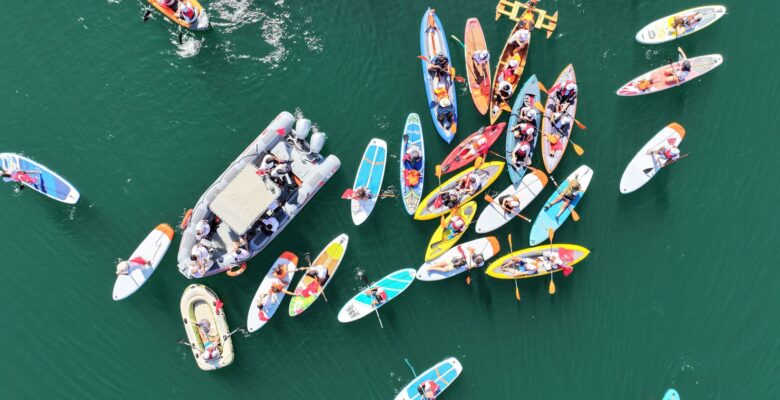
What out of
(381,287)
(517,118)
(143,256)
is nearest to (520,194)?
(517,118)

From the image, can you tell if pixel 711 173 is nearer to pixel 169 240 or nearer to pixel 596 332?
pixel 596 332

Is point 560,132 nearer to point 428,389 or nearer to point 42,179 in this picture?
point 428,389

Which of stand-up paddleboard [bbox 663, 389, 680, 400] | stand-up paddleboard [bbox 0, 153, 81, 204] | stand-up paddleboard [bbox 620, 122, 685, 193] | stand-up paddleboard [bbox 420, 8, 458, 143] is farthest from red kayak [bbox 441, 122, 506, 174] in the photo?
stand-up paddleboard [bbox 0, 153, 81, 204]

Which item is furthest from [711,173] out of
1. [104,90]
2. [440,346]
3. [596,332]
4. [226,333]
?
[104,90]

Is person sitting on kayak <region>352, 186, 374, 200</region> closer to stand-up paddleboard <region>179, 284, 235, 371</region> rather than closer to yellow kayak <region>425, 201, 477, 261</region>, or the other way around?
yellow kayak <region>425, 201, 477, 261</region>

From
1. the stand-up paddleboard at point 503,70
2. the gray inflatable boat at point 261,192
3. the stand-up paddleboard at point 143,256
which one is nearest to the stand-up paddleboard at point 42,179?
the stand-up paddleboard at point 143,256

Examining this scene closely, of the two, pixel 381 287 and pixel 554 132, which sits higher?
pixel 554 132
